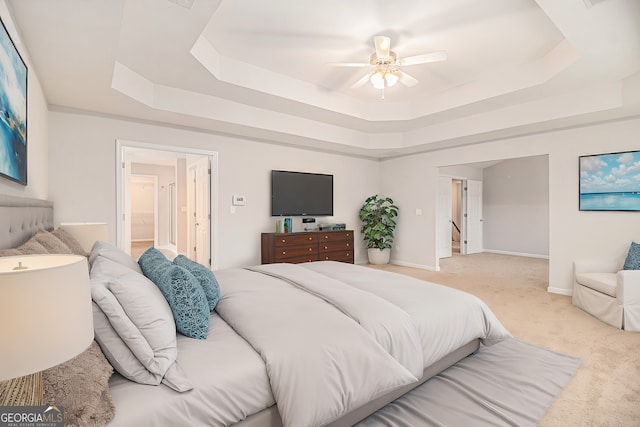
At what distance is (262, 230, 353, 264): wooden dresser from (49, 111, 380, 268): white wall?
358mm

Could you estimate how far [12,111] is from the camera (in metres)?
1.81

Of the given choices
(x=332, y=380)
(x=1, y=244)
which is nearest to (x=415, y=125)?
(x=332, y=380)

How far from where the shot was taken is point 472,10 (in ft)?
8.79

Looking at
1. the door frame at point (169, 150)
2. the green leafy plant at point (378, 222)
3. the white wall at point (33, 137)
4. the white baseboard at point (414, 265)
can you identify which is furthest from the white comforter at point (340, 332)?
the green leafy plant at point (378, 222)

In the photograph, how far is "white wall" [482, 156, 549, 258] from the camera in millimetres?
7570

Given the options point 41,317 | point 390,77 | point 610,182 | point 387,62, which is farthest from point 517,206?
point 41,317

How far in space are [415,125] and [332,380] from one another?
4.68m

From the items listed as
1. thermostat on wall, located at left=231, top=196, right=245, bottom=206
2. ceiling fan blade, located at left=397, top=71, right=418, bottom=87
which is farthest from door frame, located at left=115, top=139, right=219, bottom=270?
ceiling fan blade, located at left=397, top=71, right=418, bottom=87

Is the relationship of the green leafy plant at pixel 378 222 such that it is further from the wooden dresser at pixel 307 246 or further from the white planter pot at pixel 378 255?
the wooden dresser at pixel 307 246

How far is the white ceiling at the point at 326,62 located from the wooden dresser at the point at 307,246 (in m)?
1.57

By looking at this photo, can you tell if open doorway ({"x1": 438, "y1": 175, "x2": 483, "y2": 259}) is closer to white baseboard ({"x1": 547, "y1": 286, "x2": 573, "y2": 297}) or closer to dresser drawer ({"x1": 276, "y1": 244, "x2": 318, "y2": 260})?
white baseboard ({"x1": 547, "y1": 286, "x2": 573, "y2": 297})

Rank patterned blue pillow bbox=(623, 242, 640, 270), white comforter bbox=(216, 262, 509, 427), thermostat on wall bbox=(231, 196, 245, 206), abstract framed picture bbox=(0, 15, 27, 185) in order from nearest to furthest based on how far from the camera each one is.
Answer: white comforter bbox=(216, 262, 509, 427), abstract framed picture bbox=(0, 15, 27, 185), patterned blue pillow bbox=(623, 242, 640, 270), thermostat on wall bbox=(231, 196, 245, 206)

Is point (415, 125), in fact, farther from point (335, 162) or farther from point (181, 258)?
point (181, 258)

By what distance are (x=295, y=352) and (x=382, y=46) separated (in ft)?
9.01
